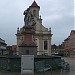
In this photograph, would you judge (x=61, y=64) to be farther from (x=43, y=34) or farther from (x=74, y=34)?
(x=74, y=34)

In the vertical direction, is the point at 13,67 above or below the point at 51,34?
below

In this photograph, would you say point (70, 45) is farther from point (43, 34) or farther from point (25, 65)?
point (25, 65)

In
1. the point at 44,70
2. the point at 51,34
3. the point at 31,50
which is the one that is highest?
the point at 51,34

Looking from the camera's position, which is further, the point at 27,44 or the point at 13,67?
the point at 27,44

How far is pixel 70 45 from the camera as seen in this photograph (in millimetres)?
148125

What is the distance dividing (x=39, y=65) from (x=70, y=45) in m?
130

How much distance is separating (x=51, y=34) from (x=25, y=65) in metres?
76.7

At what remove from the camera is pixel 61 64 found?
23.2m

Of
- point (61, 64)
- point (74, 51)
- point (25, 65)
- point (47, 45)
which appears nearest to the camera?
point (25, 65)

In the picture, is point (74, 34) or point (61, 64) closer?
point (61, 64)

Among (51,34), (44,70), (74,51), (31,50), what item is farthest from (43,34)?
(44,70)

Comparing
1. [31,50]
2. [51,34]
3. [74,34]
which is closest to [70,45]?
[74,34]

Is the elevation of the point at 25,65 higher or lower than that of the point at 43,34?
lower

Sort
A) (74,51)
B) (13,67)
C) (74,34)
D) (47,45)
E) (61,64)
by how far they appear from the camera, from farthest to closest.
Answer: (74,34) → (74,51) → (47,45) → (61,64) → (13,67)
